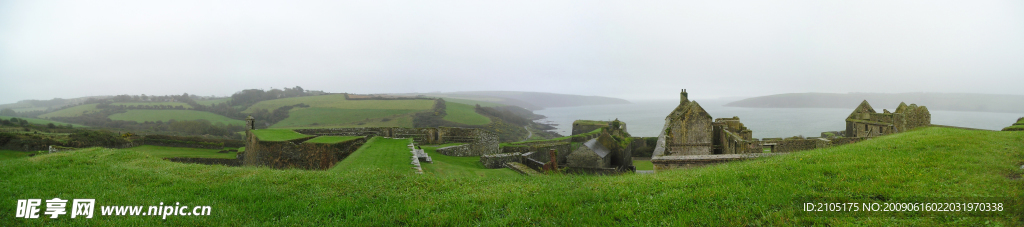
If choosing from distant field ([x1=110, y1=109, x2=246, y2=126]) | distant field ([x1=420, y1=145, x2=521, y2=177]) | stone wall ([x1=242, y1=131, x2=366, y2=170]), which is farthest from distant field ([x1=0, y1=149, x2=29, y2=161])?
distant field ([x1=110, y1=109, x2=246, y2=126])

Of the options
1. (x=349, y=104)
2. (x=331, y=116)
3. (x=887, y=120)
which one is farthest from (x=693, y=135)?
(x=349, y=104)

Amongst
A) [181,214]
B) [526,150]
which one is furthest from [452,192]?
[526,150]

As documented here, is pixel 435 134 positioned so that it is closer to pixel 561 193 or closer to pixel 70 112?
pixel 561 193

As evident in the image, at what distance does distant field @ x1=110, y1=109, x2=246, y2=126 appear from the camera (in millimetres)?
60756

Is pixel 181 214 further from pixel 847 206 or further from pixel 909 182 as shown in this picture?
pixel 909 182

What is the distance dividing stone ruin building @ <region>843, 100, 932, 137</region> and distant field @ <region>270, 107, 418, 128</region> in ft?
174

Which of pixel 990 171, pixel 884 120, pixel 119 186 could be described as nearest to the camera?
pixel 990 171

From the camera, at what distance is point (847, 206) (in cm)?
397

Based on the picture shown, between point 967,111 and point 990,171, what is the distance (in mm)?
191680

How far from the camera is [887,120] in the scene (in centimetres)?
1716

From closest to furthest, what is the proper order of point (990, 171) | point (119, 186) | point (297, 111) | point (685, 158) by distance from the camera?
1. point (990, 171)
2. point (119, 186)
3. point (685, 158)
4. point (297, 111)

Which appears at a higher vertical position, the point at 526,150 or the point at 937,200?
the point at 937,200

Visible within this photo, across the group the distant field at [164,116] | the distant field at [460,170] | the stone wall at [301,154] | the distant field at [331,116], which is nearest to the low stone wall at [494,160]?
the distant field at [460,170]

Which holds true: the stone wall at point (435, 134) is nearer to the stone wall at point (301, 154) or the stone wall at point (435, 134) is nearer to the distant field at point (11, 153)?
the stone wall at point (301, 154)
